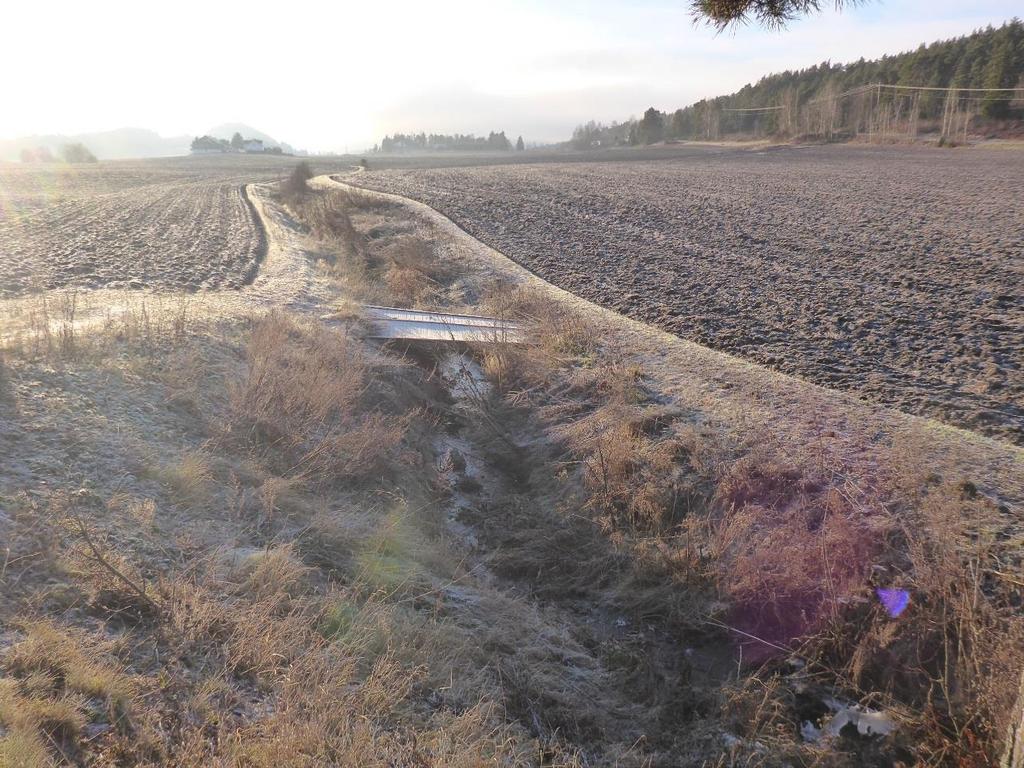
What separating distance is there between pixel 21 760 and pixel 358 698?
61.9 inches

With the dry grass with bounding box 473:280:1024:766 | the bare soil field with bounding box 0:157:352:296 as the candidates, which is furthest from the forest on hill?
the dry grass with bounding box 473:280:1024:766

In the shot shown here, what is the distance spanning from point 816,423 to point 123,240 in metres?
20.0

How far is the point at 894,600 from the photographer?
4.61 metres

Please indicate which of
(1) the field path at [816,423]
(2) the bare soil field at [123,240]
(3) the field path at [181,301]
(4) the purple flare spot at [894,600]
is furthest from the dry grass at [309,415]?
(2) the bare soil field at [123,240]

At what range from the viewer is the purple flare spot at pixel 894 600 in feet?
14.9

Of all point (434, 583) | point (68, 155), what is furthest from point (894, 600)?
point (68, 155)

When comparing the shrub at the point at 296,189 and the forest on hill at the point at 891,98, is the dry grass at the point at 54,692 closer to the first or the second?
the shrub at the point at 296,189

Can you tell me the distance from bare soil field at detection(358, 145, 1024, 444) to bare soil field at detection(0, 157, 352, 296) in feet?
26.2

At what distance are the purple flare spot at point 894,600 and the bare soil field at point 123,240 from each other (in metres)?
13.1

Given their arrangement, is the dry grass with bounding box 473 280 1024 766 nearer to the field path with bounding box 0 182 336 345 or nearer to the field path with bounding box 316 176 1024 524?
the field path with bounding box 316 176 1024 524

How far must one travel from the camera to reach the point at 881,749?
3955 millimetres

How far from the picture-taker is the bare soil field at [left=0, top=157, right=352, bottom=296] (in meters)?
14.0

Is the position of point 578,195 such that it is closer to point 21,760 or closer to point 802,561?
point 802,561

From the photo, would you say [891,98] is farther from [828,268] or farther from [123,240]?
[123,240]
